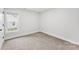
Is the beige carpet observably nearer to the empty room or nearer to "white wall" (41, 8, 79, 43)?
the empty room

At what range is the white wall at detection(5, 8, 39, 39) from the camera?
48.7 inches

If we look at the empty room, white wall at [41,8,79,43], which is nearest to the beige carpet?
the empty room

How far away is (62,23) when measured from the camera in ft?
4.13

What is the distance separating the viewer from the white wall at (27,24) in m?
1.24

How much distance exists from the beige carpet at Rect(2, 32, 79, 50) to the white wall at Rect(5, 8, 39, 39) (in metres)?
0.10

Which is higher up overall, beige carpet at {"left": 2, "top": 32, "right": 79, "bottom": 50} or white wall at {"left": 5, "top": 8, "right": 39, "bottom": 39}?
white wall at {"left": 5, "top": 8, "right": 39, "bottom": 39}

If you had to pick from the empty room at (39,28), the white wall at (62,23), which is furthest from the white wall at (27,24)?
the white wall at (62,23)

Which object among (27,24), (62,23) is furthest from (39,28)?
(62,23)

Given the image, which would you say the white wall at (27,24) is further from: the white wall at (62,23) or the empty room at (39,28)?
the white wall at (62,23)

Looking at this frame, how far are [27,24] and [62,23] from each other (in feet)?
2.21

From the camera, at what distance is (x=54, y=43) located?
124 cm

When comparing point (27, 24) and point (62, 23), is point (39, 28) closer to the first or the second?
point (27, 24)
